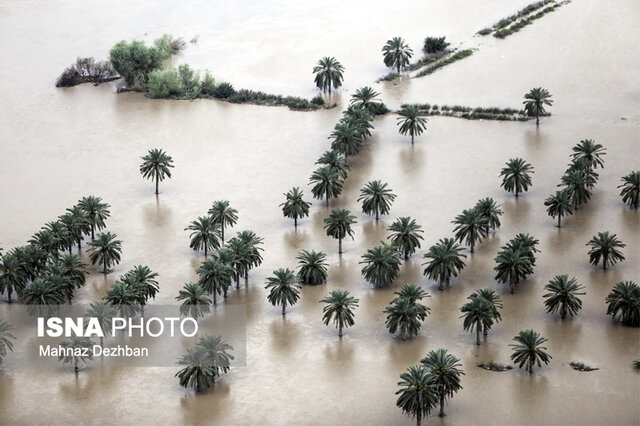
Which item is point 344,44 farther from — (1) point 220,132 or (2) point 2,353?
(2) point 2,353

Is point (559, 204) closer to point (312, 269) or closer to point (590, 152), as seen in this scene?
point (590, 152)

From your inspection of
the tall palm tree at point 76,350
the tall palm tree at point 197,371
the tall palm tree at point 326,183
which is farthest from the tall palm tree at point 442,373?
the tall palm tree at point 326,183

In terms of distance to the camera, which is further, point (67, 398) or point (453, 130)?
point (453, 130)

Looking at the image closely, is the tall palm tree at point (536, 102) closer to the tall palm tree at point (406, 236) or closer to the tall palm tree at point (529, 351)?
the tall palm tree at point (406, 236)

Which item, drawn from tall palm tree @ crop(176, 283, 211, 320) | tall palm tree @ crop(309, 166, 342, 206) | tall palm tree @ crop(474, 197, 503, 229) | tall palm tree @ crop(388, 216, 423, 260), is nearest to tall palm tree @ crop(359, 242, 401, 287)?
tall palm tree @ crop(388, 216, 423, 260)

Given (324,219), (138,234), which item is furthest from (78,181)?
(324,219)

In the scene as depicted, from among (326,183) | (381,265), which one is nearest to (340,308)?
(381,265)

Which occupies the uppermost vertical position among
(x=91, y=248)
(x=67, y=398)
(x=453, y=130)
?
(x=453, y=130)
